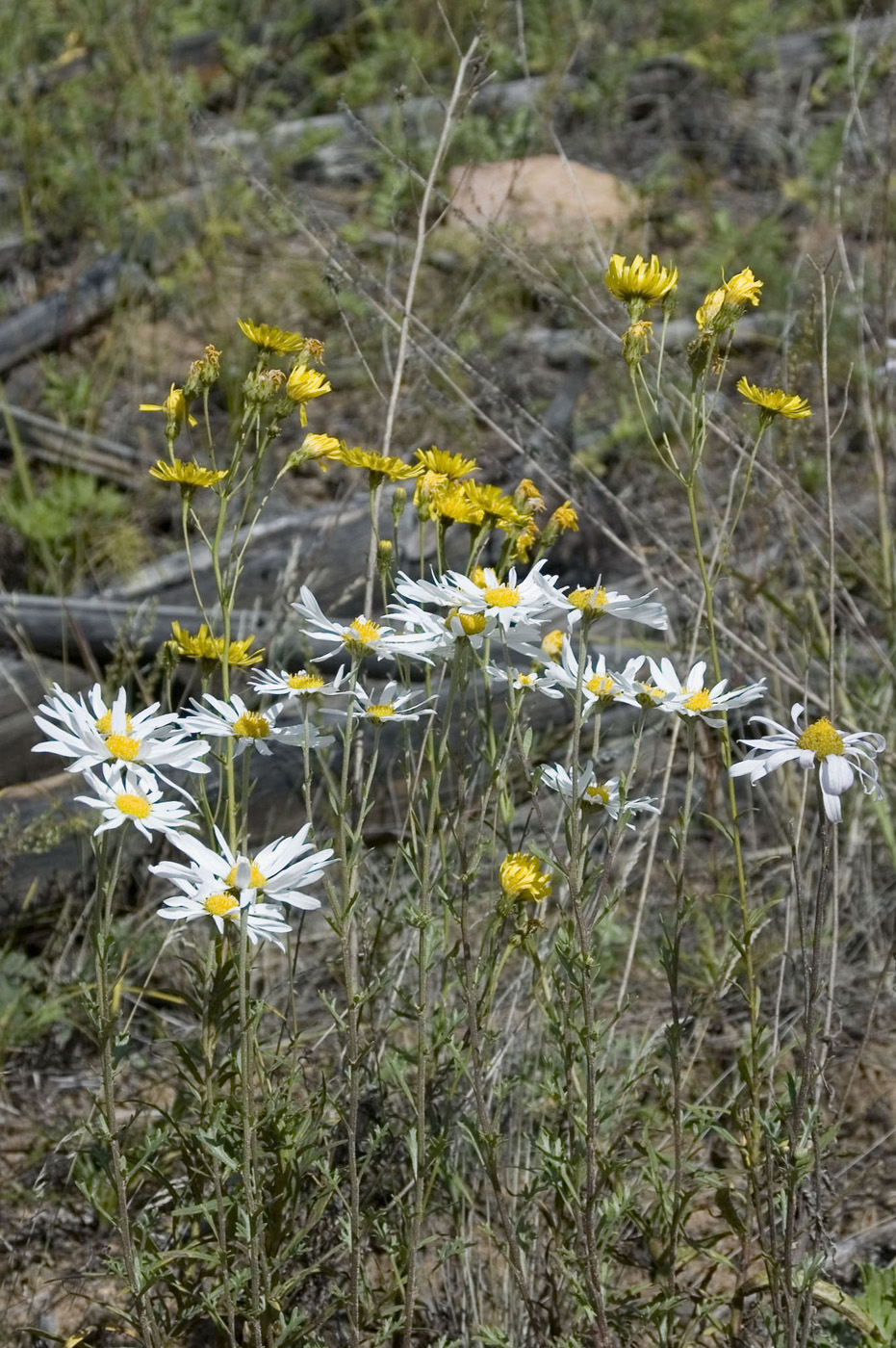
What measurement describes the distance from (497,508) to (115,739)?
19.4 inches

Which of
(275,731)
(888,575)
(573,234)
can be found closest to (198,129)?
(573,234)

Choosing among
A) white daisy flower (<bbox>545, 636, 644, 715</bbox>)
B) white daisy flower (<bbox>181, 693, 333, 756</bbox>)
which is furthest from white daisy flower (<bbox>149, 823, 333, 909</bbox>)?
white daisy flower (<bbox>545, 636, 644, 715</bbox>)

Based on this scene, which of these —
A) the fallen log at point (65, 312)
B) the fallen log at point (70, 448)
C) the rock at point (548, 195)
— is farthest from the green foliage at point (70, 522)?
the rock at point (548, 195)

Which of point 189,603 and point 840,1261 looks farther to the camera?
point 189,603

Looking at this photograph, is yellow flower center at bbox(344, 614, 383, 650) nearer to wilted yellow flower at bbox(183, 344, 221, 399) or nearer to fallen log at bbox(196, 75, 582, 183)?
wilted yellow flower at bbox(183, 344, 221, 399)

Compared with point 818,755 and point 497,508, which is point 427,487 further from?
point 818,755

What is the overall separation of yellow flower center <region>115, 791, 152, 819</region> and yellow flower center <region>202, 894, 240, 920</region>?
0.35 feet

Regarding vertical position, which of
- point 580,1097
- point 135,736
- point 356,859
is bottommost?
point 580,1097

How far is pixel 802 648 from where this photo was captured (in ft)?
8.39

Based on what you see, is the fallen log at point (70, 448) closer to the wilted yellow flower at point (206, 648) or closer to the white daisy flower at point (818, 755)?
the wilted yellow flower at point (206, 648)

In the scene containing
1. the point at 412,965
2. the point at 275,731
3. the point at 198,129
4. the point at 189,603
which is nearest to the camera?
the point at 275,731

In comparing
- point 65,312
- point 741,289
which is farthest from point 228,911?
point 65,312

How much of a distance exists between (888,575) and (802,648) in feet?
1.05

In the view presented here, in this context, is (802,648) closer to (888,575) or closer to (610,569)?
(888,575)
